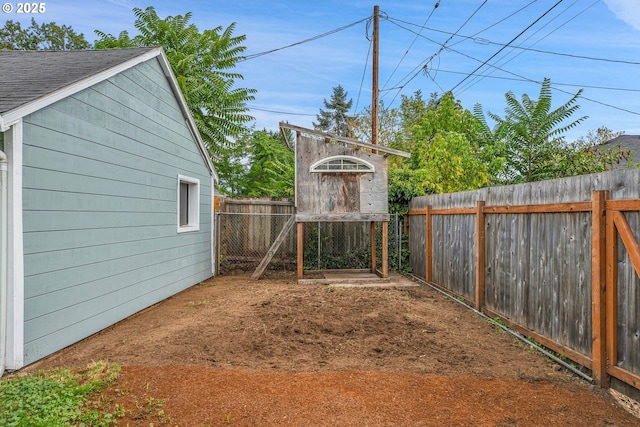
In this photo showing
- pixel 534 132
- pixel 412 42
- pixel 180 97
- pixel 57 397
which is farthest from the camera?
pixel 412 42

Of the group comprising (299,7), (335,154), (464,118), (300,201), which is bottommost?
(300,201)

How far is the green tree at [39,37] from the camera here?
21953mm

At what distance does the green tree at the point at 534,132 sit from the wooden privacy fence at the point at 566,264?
636 centimetres

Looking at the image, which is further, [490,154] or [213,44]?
[213,44]

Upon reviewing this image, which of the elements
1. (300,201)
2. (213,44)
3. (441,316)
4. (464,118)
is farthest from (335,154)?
(213,44)

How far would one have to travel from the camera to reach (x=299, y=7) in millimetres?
13031

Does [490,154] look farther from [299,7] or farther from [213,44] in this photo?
[213,44]

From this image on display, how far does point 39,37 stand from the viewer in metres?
22.8

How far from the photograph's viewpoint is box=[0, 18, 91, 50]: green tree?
21953 millimetres

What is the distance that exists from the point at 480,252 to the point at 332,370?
335 centimetres

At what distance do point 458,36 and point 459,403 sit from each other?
10.6 metres

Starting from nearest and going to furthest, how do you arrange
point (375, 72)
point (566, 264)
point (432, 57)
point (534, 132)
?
1. point (566, 264)
2. point (534, 132)
3. point (375, 72)
4. point (432, 57)

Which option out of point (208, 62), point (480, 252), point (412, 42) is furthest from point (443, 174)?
point (208, 62)

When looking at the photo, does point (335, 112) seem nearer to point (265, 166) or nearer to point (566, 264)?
point (265, 166)
